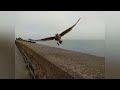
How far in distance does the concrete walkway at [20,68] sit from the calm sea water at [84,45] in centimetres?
41

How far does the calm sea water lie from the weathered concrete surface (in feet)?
0.20

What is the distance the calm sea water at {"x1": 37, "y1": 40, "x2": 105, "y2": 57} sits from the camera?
704 cm

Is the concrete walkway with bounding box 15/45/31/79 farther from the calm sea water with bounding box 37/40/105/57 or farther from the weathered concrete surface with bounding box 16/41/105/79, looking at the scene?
the calm sea water with bounding box 37/40/105/57

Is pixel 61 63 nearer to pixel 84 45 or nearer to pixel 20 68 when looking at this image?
pixel 84 45

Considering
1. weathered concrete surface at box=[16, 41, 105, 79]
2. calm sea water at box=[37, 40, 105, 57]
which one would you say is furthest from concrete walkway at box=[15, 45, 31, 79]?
calm sea water at box=[37, 40, 105, 57]

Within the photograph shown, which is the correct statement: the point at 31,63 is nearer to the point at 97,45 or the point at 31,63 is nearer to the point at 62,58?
the point at 62,58

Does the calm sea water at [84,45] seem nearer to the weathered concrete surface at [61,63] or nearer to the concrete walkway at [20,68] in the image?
the weathered concrete surface at [61,63]

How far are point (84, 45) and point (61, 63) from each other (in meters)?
0.45

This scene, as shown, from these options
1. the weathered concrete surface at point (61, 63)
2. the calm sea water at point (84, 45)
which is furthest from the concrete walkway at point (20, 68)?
the calm sea water at point (84, 45)

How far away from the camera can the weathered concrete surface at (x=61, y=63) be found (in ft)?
23.2

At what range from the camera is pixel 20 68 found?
7.06 meters

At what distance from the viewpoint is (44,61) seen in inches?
280
